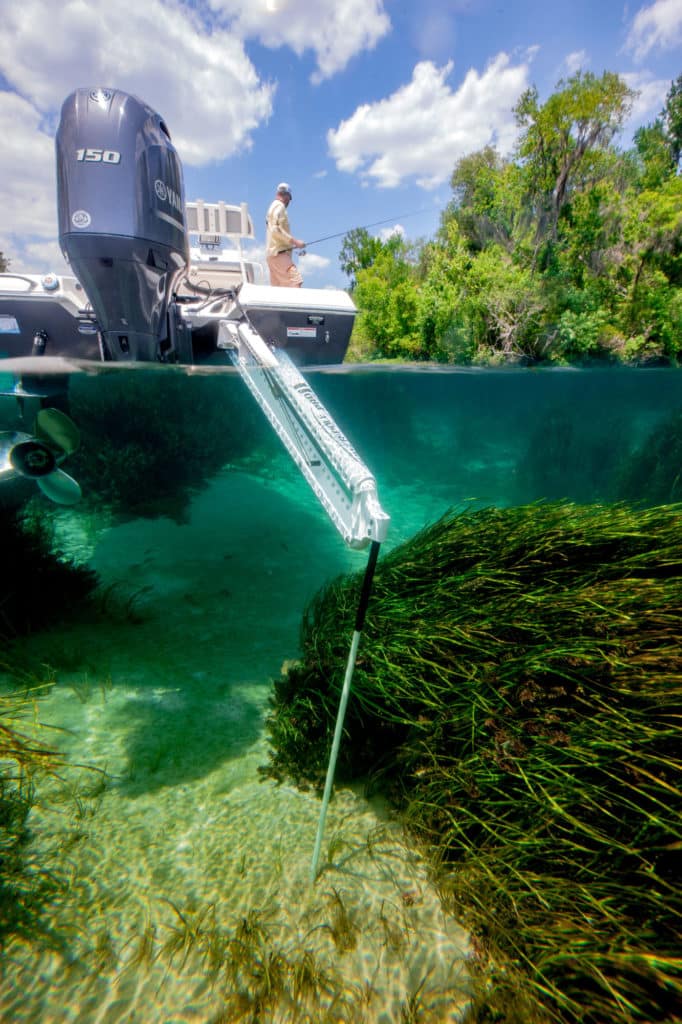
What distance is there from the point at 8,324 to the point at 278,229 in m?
4.98

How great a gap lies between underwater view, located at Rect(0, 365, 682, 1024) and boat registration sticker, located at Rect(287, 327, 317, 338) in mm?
4108

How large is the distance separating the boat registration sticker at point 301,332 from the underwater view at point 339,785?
4.11 meters

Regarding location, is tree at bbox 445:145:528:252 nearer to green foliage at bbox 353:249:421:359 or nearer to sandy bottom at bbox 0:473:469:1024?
green foliage at bbox 353:249:421:359

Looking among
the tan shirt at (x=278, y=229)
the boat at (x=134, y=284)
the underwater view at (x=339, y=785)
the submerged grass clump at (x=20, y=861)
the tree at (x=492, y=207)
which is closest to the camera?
the underwater view at (x=339, y=785)

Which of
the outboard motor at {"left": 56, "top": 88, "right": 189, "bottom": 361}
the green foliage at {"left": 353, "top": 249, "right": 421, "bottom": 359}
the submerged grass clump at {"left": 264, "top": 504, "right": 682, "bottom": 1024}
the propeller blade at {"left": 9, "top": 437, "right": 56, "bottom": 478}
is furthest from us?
the green foliage at {"left": 353, "top": 249, "right": 421, "bottom": 359}

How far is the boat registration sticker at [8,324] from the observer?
620cm

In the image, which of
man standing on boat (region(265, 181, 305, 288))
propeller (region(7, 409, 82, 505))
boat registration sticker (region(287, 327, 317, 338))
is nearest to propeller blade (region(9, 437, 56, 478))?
propeller (region(7, 409, 82, 505))

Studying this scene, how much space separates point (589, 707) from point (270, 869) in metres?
2.14

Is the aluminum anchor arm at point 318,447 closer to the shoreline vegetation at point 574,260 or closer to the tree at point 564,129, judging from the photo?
the shoreline vegetation at point 574,260

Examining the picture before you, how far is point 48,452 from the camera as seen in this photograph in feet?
14.3

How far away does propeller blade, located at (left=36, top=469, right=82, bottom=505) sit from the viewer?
14.6ft

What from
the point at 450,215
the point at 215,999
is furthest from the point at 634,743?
the point at 450,215

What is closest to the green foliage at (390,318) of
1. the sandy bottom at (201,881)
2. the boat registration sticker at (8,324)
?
the boat registration sticker at (8,324)

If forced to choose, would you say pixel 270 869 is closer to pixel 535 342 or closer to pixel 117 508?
pixel 117 508
